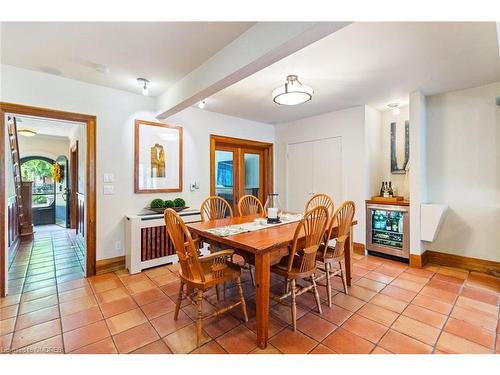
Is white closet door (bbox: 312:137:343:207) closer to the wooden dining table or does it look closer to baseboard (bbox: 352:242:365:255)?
baseboard (bbox: 352:242:365:255)

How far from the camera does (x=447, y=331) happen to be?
1.84 metres

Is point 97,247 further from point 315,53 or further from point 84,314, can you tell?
point 315,53

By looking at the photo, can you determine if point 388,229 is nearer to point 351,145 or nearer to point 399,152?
point 399,152

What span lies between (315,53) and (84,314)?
315 centimetres

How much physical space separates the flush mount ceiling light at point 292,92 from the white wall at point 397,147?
2265mm

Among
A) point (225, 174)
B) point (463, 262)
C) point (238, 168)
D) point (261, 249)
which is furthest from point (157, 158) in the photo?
point (463, 262)

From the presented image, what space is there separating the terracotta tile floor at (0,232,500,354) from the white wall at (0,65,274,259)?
29.5 inches

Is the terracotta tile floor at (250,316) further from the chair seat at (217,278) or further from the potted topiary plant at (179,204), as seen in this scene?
the potted topiary plant at (179,204)

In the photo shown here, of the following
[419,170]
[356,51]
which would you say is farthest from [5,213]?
[419,170]

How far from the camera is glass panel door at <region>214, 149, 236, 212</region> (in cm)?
439

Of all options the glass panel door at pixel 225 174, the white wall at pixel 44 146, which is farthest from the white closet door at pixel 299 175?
the white wall at pixel 44 146

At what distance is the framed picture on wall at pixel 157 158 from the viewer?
331 cm

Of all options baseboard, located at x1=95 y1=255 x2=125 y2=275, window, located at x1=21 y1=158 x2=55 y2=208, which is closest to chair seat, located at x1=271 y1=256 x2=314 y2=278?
baseboard, located at x1=95 y1=255 x2=125 y2=275
